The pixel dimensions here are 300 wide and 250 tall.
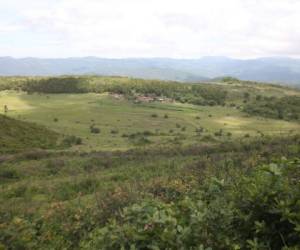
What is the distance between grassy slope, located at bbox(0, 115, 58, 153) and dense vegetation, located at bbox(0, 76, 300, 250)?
0.11m

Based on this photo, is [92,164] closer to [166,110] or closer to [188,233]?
[188,233]

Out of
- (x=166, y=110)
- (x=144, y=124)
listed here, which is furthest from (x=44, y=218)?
(x=166, y=110)

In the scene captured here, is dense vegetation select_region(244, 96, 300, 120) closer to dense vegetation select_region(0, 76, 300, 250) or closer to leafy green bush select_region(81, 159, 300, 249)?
dense vegetation select_region(0, 76, 300, 250)

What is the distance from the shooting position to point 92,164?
24359 mm

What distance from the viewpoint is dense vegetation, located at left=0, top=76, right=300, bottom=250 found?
4.50m

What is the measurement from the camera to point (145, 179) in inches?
621

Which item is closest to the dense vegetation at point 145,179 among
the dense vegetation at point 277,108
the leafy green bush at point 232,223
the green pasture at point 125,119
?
the leafy green bush at point 232,223

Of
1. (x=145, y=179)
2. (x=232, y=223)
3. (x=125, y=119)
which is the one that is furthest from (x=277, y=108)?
(x=232, y=223)

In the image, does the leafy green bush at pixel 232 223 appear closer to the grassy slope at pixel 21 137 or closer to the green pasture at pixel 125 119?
the grassy slope at pixel 21 137

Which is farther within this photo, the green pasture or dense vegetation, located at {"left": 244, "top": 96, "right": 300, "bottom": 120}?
dense vegetation, located at {"left": 244, "top": 96, "right": 300, "bottom": 120}

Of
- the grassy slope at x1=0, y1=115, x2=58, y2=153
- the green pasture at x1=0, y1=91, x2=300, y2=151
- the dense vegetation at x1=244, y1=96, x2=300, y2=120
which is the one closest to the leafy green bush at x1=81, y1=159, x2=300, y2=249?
the grassy slope at x1=0, y1=115, x2=58, y2=153

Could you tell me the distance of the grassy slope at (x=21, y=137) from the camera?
3631 centimetres

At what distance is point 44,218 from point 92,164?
612 inches

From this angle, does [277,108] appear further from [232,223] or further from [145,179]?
[232,223]
